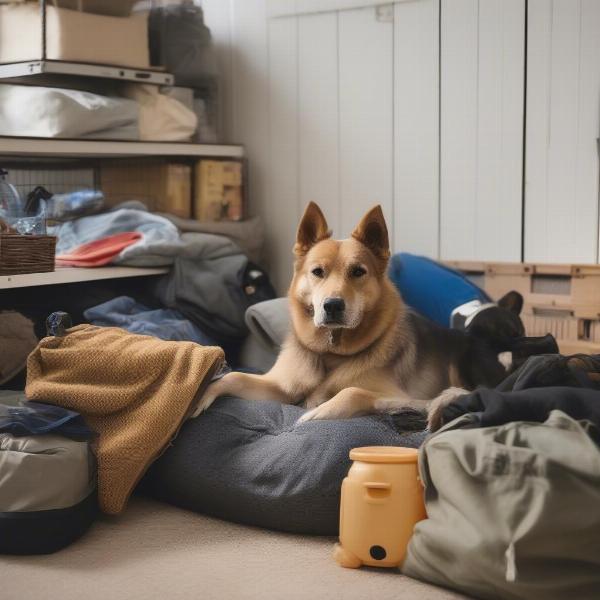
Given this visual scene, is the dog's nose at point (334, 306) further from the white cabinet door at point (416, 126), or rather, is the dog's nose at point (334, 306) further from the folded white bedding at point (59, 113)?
the folded white bedding at point (59, 113)

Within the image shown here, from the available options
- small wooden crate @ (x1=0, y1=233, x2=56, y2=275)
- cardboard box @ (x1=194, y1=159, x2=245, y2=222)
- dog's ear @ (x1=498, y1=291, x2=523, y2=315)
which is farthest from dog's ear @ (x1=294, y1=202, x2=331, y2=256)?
cardboard box @ (x1=194, y1=159, x2=245, y2=222)

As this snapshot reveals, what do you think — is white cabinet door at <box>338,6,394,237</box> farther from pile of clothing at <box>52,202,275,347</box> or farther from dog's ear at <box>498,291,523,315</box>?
dog's ear at <box>498,291,523,315</box>

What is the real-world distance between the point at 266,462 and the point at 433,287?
4.41ft

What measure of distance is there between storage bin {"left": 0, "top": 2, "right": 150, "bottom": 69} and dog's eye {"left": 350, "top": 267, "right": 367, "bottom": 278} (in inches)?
66.4

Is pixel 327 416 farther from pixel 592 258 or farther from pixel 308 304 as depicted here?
pixel 592 258

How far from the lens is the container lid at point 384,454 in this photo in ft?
7.55

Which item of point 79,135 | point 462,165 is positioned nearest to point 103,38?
point 79,135

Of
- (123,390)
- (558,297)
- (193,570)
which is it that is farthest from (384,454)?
(558,297)

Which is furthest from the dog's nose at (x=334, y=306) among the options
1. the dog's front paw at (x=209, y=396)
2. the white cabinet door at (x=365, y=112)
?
the white cabinet door at (x=365, y=112)

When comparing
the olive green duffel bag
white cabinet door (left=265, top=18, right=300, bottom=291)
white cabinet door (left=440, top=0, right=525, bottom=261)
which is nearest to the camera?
the olive green duffel bag

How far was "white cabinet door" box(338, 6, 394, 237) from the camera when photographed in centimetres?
420

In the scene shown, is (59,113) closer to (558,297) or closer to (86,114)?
(86,114)

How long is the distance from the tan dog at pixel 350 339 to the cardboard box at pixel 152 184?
1460mm

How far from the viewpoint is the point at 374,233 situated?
3006 millimetres
